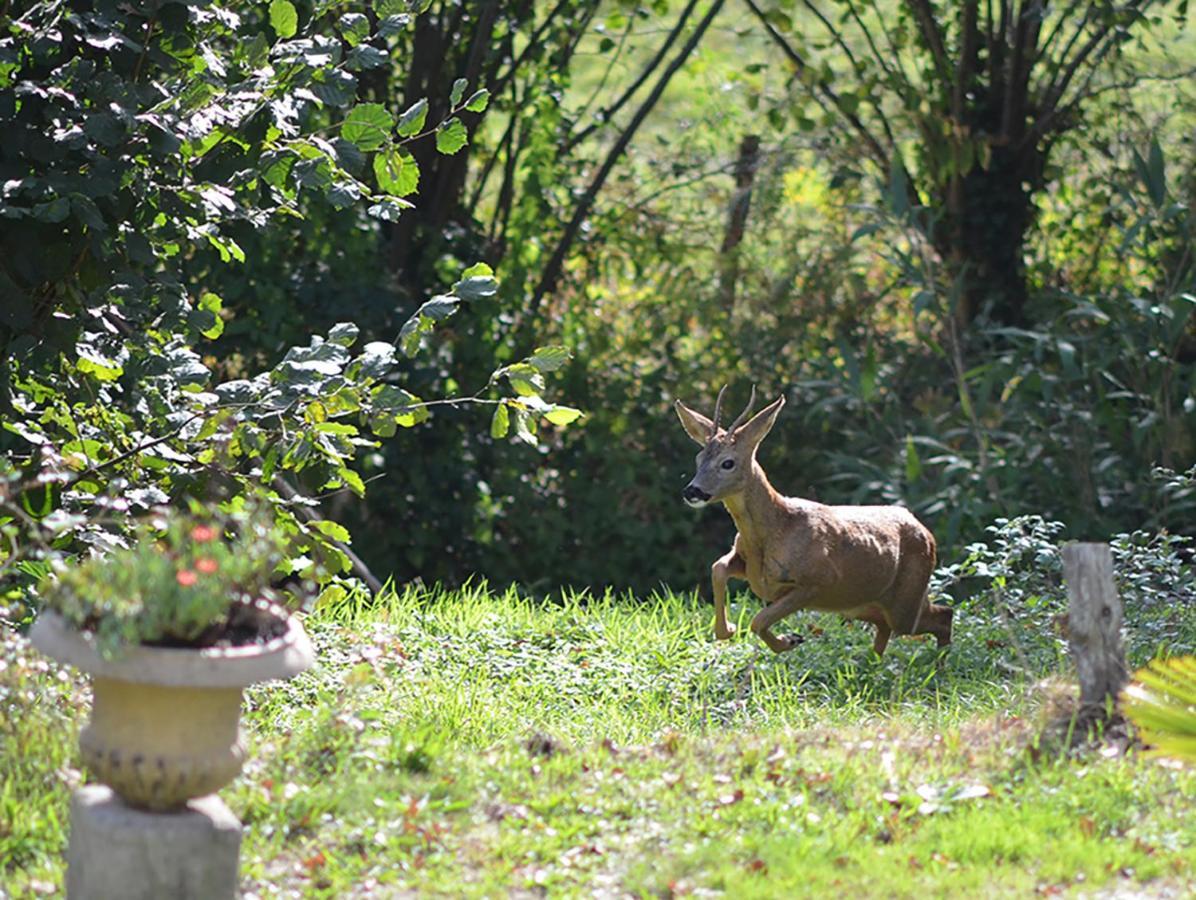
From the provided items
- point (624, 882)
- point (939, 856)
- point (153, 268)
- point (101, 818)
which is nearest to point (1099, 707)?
point (939, 856)

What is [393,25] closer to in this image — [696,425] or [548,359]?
[548,359]

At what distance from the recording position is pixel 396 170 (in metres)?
5.98

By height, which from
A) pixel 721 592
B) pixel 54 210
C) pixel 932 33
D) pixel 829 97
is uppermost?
pixel 932 33

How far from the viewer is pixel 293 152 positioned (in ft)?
18.8

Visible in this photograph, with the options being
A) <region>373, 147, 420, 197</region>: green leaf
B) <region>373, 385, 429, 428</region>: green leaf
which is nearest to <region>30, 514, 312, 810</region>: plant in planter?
<region>373, 385, 429, 428</region>: green leaf

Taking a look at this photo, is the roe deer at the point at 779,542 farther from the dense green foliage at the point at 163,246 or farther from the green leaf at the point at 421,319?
the green leaf at the point at 421,319

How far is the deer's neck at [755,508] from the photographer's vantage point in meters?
7.05

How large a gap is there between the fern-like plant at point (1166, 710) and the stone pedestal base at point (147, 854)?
2646 mm

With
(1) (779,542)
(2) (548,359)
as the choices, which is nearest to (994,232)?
(1) (779,542)

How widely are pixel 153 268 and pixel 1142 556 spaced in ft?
14.6

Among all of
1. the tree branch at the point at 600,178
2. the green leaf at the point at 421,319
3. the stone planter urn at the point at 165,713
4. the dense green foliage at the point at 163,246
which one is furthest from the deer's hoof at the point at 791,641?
the tree branch at the point at 600,178

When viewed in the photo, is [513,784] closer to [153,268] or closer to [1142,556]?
[153,268]

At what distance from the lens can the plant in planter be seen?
4094mm

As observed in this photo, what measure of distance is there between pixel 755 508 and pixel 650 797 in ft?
6.71
